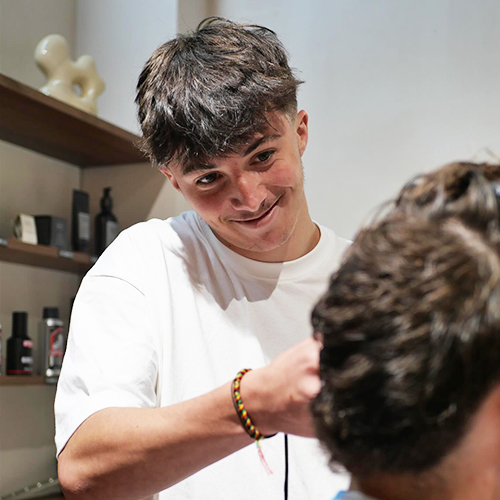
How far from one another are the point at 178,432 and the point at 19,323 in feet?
5.93

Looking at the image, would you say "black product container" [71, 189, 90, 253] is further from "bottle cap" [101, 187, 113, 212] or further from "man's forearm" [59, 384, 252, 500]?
"man's forearm" [59, 384, 252, 500]

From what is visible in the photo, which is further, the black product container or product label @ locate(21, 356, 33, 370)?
the black product container

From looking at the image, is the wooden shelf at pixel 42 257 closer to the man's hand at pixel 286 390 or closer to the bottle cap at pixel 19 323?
the bottle cap at pixel 19 323

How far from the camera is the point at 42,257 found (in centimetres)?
273

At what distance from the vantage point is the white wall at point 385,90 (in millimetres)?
2658

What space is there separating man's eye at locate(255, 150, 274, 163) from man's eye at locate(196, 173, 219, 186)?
9 centimetres

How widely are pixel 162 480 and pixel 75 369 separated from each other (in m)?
0.29

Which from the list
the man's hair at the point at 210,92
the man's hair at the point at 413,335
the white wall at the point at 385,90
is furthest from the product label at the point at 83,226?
the man's hair at the point at 413,335

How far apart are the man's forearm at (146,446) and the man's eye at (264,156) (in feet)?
1.83

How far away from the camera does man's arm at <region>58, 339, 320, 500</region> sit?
843 mm

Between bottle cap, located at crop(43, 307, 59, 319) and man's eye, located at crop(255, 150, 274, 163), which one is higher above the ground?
man's eye, located at crop(255, 150, 274, 163)

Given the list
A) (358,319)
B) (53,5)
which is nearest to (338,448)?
(358,319)

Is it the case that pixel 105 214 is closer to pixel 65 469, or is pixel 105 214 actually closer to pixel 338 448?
pixel 65 469

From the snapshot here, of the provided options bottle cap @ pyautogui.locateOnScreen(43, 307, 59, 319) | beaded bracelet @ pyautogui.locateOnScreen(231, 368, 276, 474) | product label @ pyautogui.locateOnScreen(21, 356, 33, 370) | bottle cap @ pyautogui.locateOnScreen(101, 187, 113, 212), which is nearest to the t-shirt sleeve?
beaded bracelet @ pyautogui.locateOnScreen(231, 368, 276, 474)
